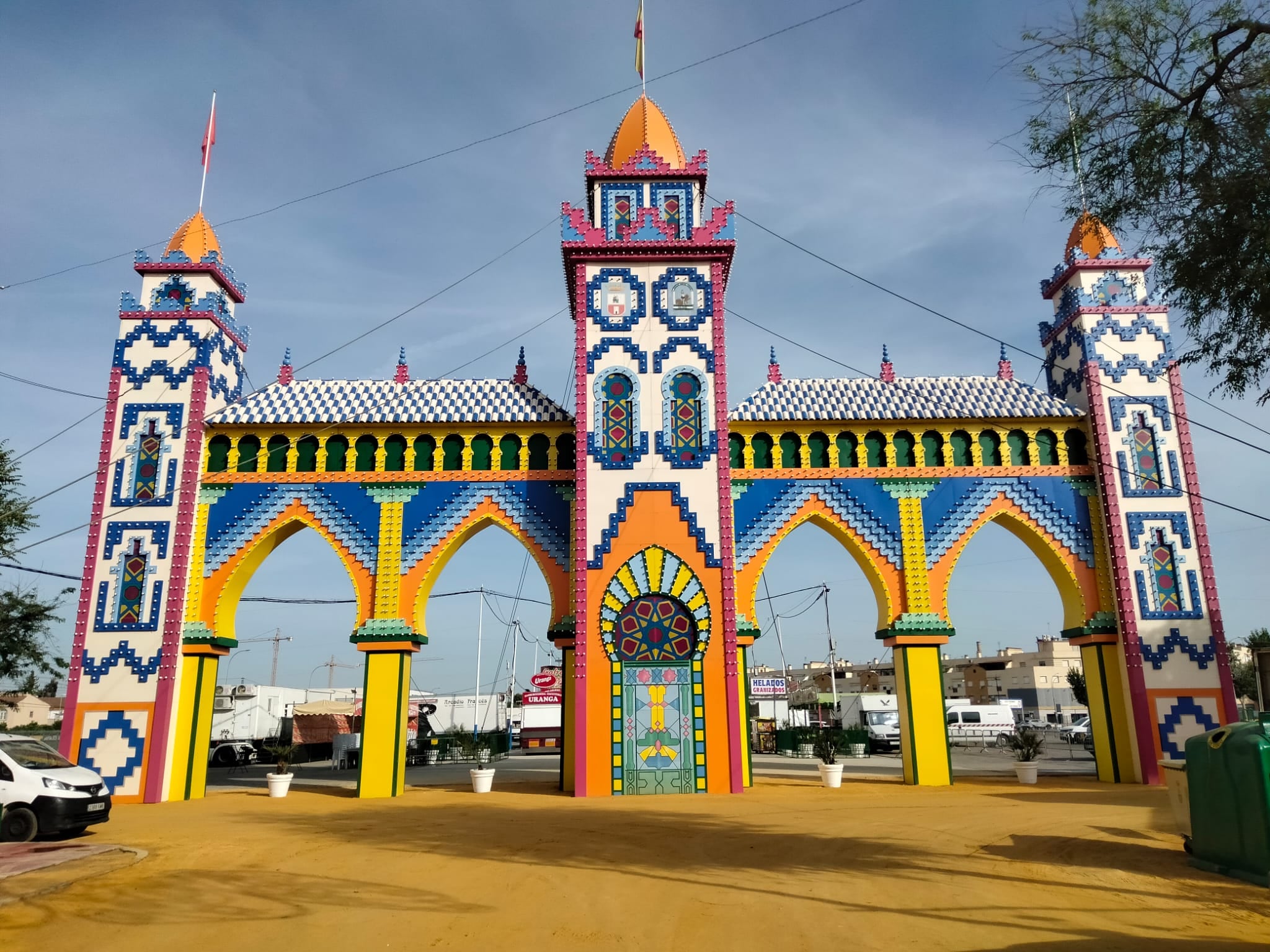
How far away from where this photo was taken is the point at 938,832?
37.6 ft

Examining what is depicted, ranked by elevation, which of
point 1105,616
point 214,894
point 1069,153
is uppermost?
point 1069,153

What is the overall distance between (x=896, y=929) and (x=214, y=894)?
20.5 feet

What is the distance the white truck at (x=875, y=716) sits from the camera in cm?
3622

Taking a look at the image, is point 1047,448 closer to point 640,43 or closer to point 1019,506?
point 1019,506

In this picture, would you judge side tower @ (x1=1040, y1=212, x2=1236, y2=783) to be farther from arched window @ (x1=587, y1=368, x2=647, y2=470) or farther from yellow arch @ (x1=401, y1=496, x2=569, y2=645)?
yellow arch @ (x1=401, y1=496, x2=569, y2=645)

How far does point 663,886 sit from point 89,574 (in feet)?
48.9

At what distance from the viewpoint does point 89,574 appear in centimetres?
1816

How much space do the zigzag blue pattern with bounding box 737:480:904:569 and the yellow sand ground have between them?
602cm

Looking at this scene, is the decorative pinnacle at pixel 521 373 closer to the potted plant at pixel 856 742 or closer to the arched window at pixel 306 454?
the arched window at pixel 306 454

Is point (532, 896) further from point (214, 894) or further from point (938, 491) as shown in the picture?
point (938, 491)

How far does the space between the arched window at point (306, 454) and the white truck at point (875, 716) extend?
23.3m

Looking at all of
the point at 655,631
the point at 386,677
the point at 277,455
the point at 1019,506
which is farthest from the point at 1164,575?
the point at 277,455

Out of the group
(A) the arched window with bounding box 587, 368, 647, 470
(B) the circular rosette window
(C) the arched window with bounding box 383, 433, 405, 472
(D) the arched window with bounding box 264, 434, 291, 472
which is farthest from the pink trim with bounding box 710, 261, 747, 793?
(D) the arched window with bounding box 264, 434, 291, 472

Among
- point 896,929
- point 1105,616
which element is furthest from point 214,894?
point 1105,616
